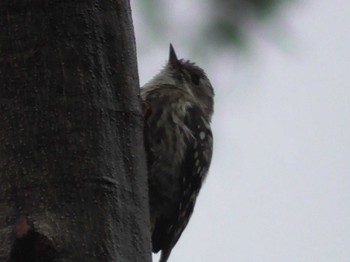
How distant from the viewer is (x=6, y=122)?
80.0 inches

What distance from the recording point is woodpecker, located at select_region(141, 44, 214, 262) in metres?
4.29

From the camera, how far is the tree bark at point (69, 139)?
1904 millimetres

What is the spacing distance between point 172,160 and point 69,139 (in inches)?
91.6

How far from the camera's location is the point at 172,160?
4.34m

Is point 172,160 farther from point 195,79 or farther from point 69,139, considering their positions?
point 69,139

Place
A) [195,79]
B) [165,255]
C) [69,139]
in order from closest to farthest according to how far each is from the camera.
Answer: [69,139] → [165,255] → [195,79]

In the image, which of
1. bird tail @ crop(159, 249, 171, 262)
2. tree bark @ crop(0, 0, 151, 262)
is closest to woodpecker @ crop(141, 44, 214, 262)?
bird tail @ crop(159, 249, 171, 262)

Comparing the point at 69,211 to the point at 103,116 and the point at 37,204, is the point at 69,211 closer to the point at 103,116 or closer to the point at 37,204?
the point at 37,204

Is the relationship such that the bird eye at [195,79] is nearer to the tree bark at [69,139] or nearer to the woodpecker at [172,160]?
the woodpecker at [172,160]

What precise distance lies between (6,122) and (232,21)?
1.01 m

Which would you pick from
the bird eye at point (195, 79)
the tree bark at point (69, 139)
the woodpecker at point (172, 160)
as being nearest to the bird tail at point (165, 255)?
the woodpecker at point (172, 160)

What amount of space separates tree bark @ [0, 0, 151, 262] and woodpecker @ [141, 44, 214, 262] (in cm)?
187

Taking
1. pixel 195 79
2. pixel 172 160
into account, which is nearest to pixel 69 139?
pixel 172 160

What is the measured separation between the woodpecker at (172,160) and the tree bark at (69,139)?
1873 mm
